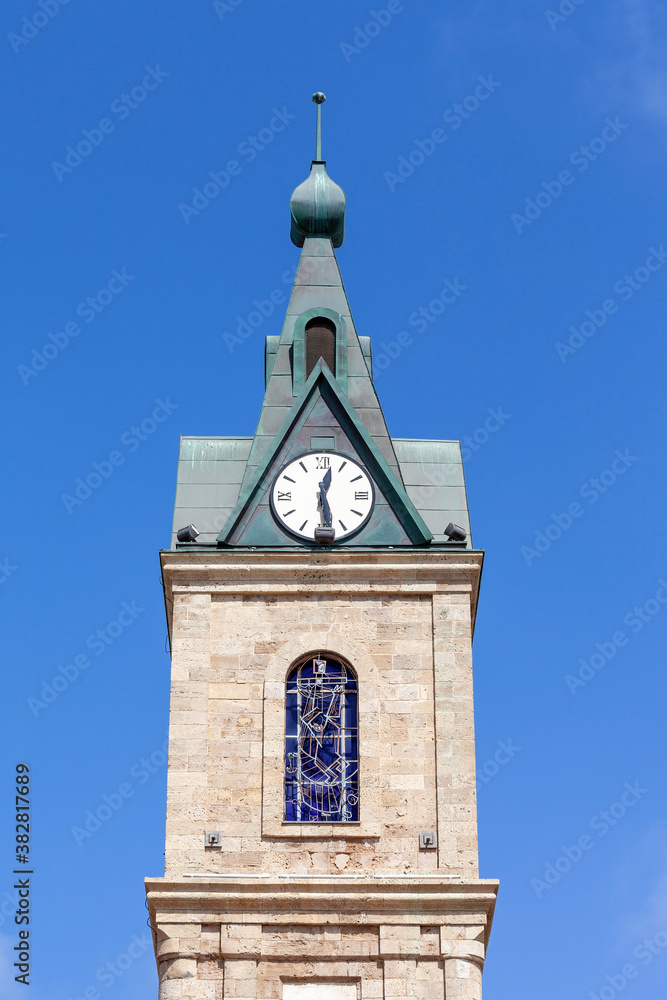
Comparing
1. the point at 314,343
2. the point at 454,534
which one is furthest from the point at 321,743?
the point at 314,343

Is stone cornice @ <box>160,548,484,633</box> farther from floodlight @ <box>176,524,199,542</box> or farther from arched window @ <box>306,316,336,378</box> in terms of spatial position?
arched window @ <box>306,316,336,378</box>

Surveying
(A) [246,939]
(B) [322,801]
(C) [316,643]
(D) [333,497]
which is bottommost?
(A) [246,939]

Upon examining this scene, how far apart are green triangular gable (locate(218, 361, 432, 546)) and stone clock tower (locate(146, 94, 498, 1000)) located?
0.13ft

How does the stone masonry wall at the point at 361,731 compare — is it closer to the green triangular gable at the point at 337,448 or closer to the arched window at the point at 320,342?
the green triangular gable at the point at 337,448

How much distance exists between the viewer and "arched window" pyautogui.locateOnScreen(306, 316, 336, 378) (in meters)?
42.2

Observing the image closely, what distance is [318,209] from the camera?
4450cm

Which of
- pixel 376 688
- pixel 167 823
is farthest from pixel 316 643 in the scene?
pixel 167 823

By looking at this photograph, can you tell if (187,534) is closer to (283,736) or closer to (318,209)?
(283,736)

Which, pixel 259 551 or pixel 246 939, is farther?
pixel 259 551

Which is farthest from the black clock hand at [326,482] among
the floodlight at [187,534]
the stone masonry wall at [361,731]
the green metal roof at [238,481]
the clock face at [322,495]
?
the floodlight at [187,534]

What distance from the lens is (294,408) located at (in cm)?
4100

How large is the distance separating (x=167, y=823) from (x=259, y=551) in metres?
5.15

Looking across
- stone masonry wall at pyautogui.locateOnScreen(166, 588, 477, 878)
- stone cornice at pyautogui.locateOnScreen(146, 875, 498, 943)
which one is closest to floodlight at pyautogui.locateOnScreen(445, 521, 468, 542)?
stone masonry wall at pyautogui.locateOnScreen(166, 588, 477, 878)

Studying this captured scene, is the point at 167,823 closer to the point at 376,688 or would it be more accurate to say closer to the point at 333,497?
the point at 376,688
